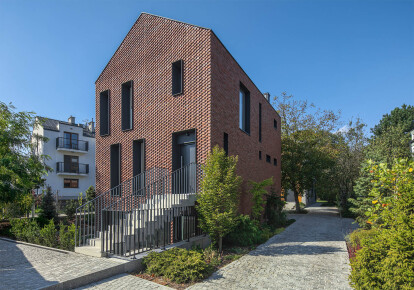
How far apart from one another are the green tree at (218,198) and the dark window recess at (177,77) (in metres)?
3.67

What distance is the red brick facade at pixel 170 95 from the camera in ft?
30.2

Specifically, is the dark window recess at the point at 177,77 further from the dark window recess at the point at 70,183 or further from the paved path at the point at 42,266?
the dark window recess at the point at 70,183

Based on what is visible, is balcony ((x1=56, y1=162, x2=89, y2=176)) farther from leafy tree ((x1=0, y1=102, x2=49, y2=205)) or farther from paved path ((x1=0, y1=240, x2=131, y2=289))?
paved path ((x1=0, y1=240, x2=131, y2=289))

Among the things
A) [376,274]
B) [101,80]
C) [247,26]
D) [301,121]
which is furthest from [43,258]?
[301,121]

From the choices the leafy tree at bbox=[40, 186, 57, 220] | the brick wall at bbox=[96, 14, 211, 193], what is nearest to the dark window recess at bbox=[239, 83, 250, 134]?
the brick wall at bbox=[96, 14, 211, 193]

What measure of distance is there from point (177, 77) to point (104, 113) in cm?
516

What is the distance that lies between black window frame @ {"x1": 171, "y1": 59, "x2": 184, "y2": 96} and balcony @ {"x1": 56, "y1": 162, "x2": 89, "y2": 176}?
2231 cm

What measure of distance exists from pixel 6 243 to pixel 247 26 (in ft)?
40.0

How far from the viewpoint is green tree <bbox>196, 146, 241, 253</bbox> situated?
7.42 metres

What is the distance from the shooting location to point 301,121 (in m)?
24.1

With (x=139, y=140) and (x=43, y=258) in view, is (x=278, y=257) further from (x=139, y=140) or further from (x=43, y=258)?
(x=139, y=140)

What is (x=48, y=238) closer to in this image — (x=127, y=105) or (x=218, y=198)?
(x=218, y=198)

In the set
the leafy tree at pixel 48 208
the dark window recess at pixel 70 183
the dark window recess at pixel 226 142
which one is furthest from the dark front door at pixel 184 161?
the dark window recess at pixel 70 183

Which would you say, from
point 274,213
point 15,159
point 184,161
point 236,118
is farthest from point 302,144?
point 15,159
